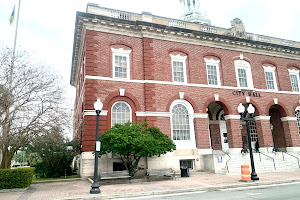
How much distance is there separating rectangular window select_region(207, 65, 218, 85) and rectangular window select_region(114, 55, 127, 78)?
25.2 ft

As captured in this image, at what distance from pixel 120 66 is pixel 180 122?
6584mm

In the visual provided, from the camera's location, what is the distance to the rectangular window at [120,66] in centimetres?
1847

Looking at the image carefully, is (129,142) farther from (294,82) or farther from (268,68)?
(294,82)

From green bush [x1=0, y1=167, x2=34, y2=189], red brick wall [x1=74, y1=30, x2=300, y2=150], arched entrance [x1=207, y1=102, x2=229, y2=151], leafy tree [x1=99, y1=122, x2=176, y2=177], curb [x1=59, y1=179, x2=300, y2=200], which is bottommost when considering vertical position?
curb [x1=59, y1=179, x2=300, y2=200]

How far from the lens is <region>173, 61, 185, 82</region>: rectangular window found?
790 inches

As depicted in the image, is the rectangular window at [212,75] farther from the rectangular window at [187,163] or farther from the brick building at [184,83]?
the rectangular window at [187,163]

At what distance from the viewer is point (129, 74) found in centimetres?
1864

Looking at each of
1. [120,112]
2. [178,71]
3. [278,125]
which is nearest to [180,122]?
[178,71]

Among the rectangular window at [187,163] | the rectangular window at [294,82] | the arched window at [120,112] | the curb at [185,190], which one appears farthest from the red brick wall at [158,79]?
the curb at [185,190]

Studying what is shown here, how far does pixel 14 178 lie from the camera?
11.9 metres

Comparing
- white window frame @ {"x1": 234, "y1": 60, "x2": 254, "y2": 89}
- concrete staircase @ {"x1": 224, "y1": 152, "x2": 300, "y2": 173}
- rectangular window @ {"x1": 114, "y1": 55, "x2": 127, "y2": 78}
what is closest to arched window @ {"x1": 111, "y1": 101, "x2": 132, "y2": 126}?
rectangular window @ {"x1": 114, "y1": 55, "x2": 127, "y2": 78}

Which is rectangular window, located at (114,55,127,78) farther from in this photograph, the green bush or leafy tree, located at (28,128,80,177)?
the green bush

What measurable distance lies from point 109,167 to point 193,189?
23.7 ft

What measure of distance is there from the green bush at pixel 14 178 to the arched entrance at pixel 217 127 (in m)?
16.1
